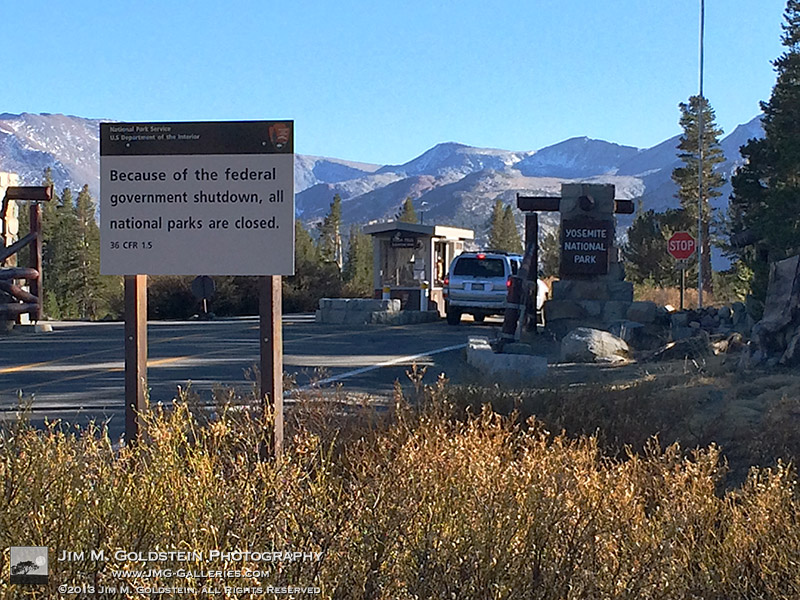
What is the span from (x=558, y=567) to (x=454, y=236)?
3352 cm

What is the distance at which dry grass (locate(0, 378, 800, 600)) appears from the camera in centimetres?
394

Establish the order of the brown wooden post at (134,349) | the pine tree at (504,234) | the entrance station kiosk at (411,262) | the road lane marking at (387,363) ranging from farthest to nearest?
the pine tree at (504,234) < the entrance station kiosk at (411,262) < the road lane marking at (387,363) < the brown wooden post at (134,349)

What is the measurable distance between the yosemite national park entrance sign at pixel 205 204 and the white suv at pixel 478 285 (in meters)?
20.0

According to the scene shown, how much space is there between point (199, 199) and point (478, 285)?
67.3 feet

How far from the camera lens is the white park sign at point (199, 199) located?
5.66 meters

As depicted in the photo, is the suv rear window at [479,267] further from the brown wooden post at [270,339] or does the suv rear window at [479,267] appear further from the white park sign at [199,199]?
the white park sign at [199,199]

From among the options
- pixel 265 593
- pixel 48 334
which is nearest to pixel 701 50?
pixel 48 334

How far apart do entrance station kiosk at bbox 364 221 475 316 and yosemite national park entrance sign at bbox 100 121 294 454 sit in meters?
27.1

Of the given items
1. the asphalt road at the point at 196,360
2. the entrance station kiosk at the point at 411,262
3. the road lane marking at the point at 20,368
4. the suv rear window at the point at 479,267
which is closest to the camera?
the asphalt road at the point at 196,360

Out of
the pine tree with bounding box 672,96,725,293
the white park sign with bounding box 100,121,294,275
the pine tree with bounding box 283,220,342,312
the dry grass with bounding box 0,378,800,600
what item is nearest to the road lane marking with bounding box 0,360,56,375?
the white park sign with bounding box 100,121,294,275

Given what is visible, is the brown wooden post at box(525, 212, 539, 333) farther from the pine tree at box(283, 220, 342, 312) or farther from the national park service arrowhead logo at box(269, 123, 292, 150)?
the pine tree at box(283, 220, 342, 312)

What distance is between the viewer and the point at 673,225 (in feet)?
178

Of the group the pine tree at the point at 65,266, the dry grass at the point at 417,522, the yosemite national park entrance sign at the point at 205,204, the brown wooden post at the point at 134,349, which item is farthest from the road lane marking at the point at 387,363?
the pine tree at the point at 65,266

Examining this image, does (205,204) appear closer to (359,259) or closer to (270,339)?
(270,339)
